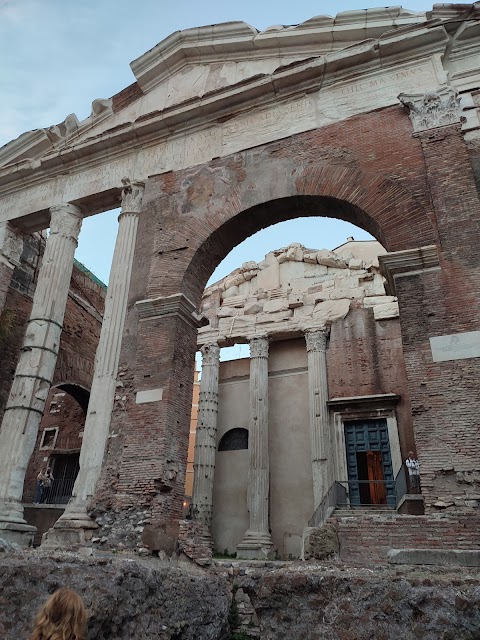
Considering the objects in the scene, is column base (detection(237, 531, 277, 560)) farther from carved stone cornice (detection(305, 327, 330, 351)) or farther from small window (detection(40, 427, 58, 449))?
small window (detection(40, 427, 58, 449))

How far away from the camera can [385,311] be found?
15.8 metres

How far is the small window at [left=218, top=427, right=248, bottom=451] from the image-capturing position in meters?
17.1

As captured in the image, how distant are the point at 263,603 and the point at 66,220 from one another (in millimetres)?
9276

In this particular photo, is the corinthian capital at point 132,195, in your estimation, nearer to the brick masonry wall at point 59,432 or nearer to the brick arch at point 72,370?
the brick arch at point 72,370

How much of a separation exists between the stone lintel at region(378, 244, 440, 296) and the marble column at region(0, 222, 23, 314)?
863 cm

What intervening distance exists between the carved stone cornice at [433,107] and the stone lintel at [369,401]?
27.2 feet

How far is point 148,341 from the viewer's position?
8.42 meters

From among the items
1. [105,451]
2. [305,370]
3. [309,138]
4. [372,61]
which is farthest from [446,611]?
[305,370]

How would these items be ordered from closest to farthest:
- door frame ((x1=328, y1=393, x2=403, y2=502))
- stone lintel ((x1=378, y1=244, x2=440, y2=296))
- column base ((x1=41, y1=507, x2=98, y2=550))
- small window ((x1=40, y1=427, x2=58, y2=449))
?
1. stone lintel ((x1=378, y1=244, x2=440, y2=296))
2. column base ((x1=41, y1=507, x2=98, y2=550))
3. door frame ((x1=328, y1=393, x2=403, y2=502))
4. small window ((x1=40, y1=427, x2=58, y2=449))

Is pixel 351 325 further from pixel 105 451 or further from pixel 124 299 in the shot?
pixel 105 451

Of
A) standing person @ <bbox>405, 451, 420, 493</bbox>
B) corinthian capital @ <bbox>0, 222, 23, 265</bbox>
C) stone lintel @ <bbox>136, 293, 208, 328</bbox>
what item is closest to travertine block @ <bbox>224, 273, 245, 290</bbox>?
corinthian capital @ <bbox>0, 222, 23, 265</bbox>

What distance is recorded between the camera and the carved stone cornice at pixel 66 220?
1077 cm

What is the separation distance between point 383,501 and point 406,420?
2501 mm

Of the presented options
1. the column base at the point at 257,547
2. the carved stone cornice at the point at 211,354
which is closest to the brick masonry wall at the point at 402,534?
the column base at the point at 257,547
